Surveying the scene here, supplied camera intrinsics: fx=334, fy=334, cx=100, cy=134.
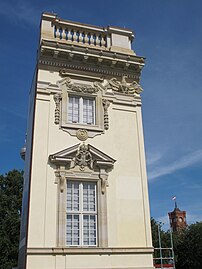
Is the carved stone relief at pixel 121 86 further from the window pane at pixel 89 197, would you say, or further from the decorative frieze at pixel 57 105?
the window pane at pixel 89 197

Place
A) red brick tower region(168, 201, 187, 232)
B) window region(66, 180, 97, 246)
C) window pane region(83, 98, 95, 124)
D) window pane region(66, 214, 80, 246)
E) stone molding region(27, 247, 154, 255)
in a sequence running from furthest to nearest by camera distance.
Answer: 1. red brick tower region(168, 201, 187, 232)
2. window pane region(83, 98, 95, 124)
3. window region(66, 180, 97, 246)
4. window pane region(66, 214, 80, 246)
5. stone molding region(27, 247, 154, 255)

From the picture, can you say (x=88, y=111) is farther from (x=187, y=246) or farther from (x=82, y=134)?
(x=187, y=246)

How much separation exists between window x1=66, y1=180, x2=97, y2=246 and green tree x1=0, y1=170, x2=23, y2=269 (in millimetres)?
27131

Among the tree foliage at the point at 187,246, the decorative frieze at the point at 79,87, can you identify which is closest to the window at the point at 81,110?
the decorative frieze at the point at 79,87

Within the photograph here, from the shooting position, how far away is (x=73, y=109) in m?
16.0

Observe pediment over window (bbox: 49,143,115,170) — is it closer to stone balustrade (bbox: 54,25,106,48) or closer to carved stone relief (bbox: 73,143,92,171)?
carved stone relief (bbox: 73,143,92,171)

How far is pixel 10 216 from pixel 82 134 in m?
28.2

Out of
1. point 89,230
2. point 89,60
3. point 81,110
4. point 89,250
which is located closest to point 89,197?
point 89,230

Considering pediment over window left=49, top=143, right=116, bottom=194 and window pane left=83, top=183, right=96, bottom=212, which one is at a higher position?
pediment over window left=49, top=143, right=116, bottom=194

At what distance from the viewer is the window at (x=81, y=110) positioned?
51.8ft

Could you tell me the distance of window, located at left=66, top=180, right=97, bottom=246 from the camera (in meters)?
13.6

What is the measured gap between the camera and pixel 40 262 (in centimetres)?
1256

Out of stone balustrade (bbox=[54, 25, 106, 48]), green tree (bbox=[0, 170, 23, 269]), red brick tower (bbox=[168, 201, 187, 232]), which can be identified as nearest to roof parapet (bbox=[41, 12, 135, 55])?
stone balustrade (bbox=[54, 25, 106, 48])

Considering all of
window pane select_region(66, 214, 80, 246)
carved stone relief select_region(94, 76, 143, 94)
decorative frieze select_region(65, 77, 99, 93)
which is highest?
carved stone relief select_region(94, 76, 143, 94)
